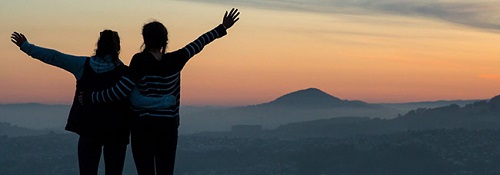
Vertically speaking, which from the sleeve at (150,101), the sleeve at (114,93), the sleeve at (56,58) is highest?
the sleeve at (56,58)

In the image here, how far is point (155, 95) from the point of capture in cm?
862

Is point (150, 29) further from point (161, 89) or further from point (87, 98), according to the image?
point (87, 98)

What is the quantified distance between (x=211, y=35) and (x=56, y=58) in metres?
1.64

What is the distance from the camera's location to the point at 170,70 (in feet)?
28.3

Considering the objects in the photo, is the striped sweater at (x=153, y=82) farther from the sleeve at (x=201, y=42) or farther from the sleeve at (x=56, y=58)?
the sleeve at (x=56, y=58)

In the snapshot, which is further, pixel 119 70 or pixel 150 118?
pixel 119 70

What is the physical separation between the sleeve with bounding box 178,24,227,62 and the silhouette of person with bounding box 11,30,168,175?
81 cm

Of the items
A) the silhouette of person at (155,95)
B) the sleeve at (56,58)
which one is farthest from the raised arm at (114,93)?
the sleeve at (56,58)

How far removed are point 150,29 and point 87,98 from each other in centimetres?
114

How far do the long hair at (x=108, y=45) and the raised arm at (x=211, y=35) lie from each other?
826 mm

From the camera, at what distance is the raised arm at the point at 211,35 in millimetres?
8875

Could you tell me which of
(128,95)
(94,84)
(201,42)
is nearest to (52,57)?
(94,84)

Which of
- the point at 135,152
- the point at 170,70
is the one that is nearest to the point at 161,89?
the point at 170,70

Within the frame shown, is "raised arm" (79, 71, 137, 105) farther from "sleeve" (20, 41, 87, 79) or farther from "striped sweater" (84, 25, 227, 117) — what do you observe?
"sleeve" (20, 41, 87, 79)
